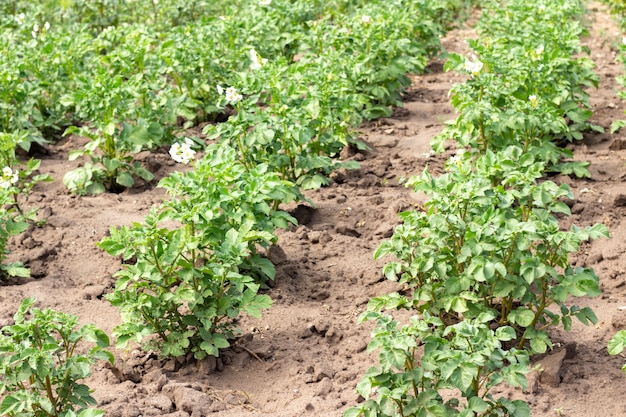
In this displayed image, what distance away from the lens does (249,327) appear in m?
4.54

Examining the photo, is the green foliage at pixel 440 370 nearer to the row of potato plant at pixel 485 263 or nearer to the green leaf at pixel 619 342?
the row of potato plant at pixel 485 263

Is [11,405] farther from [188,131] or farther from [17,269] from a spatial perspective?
[188,131]

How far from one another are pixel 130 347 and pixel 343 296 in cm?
112

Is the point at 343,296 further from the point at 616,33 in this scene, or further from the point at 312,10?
the point at 616,33

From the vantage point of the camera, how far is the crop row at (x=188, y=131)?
398cm

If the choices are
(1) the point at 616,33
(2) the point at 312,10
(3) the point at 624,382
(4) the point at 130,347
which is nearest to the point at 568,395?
(3) the point at 624,382

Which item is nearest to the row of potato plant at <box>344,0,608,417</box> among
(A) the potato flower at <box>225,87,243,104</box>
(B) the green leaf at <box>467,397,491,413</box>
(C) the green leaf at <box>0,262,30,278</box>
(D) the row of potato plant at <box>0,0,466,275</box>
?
(B) the green leaf at <box>467,397,491,413</box>

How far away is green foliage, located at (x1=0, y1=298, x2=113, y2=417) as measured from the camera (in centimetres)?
339

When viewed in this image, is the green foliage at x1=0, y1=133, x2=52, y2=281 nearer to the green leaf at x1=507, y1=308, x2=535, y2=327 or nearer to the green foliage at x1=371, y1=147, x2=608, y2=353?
the green foliage at x1=371, y1=147, x2=608, y2=353

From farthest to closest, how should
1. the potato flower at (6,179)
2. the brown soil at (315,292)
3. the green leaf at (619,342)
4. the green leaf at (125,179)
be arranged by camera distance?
the green leaf at (125,179) → the potato flower at (6,179) → the brown soil at (315,292) → the green leaf at (619,342)

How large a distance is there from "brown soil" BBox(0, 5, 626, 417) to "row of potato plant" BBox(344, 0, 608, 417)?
8.6 inches

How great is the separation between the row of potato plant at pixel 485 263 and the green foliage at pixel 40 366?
1.00 metres

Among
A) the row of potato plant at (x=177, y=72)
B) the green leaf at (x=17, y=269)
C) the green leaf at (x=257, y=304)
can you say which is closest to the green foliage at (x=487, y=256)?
the green leaf at (x=257, y=304)

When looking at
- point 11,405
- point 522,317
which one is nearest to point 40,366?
point 11,405
